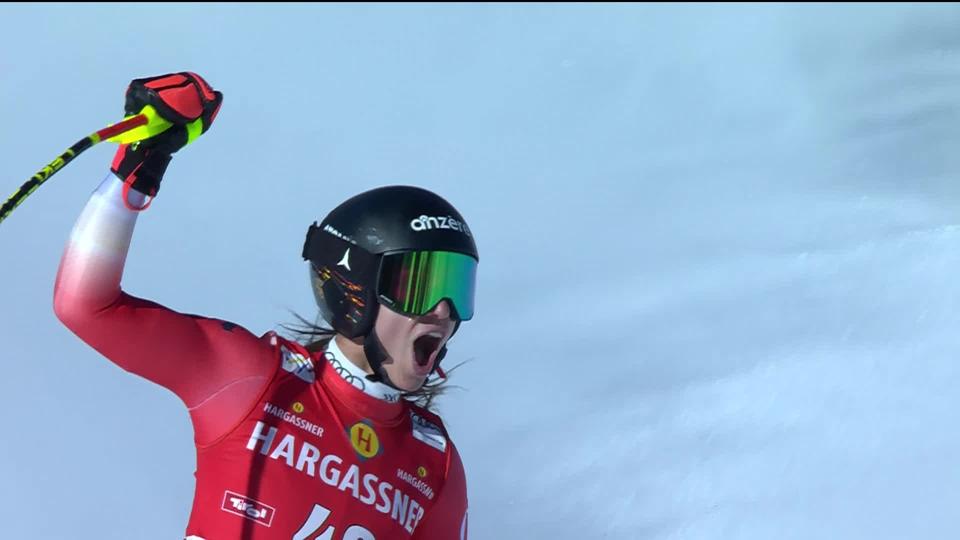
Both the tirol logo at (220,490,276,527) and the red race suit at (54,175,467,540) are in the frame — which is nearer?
the red race suit at (54,175,467,540)

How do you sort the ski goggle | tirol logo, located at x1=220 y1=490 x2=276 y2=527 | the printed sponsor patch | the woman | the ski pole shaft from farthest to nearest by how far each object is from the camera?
1. the printed sponsor patch
2. the ski goggle
3. tirol logo, located at x1=220 y1=490 x2=276 y2=527
4. the woman
5. the ski pole shaft

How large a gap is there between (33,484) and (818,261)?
2947 millimetres

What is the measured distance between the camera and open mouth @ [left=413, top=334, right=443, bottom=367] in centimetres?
296

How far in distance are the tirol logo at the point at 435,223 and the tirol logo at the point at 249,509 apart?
0.74 meters

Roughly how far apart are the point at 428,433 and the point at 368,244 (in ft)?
1.84

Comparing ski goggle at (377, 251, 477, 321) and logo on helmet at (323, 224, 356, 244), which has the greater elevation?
logo on helmet at (323, 224, 356, 244)

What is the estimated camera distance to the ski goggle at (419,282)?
289cm

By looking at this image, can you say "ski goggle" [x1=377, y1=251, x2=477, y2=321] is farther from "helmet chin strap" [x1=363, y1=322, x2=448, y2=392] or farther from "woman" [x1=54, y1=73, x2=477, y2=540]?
"helmet chin strap" [x1=363, y1=322, x2=448, y2=392]

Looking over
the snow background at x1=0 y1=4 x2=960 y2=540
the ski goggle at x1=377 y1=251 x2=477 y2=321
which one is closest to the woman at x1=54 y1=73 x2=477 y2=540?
the ski goggle at x1=377 y1=251 x2=477 y2=321

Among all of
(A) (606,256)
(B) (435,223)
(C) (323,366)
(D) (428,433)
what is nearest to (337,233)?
(B) (435,223)

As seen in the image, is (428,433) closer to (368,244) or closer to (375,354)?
(375,354)

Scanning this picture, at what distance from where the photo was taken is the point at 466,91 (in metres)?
→ 6.02

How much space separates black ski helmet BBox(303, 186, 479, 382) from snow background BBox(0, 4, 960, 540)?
1370 millimetres

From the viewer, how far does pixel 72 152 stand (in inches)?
101
